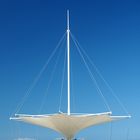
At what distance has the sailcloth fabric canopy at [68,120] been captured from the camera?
172ft

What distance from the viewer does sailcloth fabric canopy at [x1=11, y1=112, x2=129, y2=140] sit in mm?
52375

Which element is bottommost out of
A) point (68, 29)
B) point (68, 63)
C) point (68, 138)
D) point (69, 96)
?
point (68, 138)

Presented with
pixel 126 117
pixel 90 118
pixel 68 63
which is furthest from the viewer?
pixel 68 63

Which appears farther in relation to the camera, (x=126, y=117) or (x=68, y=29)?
(x=68, y=29)

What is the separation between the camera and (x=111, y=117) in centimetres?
5700

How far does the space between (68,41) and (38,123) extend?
1266 cm

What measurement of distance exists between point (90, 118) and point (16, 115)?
10.0 meters

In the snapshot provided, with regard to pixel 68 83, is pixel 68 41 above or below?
above

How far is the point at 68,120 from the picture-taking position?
52938 millimetres

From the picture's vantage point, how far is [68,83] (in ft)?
197

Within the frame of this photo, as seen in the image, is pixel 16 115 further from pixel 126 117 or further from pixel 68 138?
pixel 126 117

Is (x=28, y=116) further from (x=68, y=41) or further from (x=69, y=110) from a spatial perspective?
(x=68, y=41)

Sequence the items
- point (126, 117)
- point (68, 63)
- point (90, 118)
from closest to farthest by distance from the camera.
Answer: point (90, 118), point (126, 117), point (68, 63)

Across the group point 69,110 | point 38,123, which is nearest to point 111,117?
point 69,110
